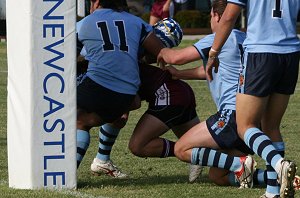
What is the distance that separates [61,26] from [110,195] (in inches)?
47.4

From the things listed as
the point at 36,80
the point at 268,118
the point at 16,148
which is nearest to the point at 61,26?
the point at 36,80

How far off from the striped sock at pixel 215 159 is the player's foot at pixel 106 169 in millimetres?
943

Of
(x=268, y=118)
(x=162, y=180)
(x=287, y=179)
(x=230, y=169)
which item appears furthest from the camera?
(x=162, y=180)

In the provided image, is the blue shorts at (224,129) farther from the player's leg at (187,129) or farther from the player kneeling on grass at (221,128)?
the player's leg at (187,129)

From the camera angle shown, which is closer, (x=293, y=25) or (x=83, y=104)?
(x=293, y=25)

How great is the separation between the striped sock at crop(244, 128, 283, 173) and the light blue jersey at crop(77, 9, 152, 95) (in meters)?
1.29

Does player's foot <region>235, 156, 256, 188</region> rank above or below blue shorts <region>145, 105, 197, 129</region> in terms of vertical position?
below

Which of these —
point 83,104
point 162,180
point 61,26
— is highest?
point 61,26

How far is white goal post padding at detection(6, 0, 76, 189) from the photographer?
7.30m

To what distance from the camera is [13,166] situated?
7.48m

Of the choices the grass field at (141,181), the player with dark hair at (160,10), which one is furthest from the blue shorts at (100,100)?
the player with dark hair at (160,10)

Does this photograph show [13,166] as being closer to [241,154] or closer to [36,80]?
Result: [36,80]

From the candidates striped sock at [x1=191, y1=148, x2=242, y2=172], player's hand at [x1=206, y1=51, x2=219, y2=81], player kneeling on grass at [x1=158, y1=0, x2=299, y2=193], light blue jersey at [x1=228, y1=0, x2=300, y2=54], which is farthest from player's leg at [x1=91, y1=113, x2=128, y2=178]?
light blue jersey at [x1=228, y1=0, x2=300, y2=54]

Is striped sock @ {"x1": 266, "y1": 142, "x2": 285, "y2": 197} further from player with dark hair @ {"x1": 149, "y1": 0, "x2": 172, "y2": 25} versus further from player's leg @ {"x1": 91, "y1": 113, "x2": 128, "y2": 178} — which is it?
player with dark hair @ {"x1": 149, "y1": 0, "x2": 172, "y2": 25}
